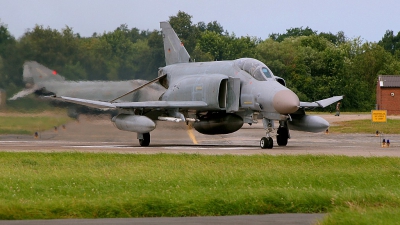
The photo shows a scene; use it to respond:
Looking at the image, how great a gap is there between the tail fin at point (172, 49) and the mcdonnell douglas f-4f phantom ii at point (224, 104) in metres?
1.91

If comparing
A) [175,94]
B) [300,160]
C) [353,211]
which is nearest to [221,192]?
[353,211]

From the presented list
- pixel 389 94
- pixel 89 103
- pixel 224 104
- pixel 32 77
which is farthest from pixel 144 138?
pixel 389 94

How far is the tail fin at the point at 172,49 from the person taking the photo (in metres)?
30.3

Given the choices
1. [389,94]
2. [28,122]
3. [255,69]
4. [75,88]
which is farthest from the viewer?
[389,94]

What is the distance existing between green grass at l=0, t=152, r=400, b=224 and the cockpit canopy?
6213 millimetres

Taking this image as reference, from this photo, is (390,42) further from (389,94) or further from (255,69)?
(255,69)

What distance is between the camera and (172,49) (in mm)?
30516

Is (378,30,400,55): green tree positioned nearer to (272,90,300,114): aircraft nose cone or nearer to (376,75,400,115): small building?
(376,75,400,115): small building

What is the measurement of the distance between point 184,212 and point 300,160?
7816 mm

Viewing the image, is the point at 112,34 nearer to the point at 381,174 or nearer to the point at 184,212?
the point at 381,174

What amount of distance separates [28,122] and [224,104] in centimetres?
676

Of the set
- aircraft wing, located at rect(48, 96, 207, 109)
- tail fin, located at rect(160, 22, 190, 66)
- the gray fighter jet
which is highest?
tail fin, located at rect(160, 22, 190, 66)

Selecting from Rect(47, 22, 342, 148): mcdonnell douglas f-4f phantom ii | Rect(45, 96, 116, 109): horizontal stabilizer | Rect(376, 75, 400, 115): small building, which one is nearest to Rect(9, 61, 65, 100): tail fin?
Rect(45, 96, 116, 109): horizontal stabilizer

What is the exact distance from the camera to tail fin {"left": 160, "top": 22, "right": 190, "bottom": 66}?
30266 mm
